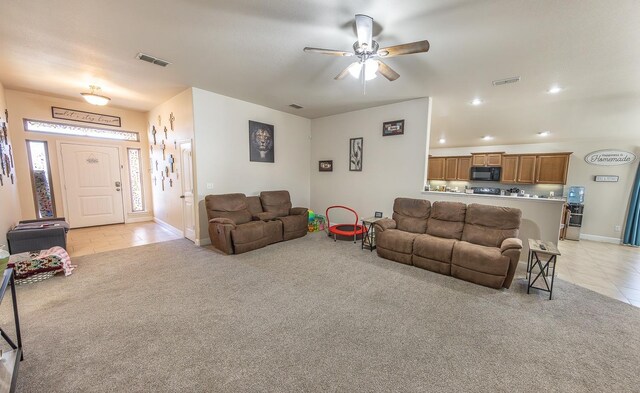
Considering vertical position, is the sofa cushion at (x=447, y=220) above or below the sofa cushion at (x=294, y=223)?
above

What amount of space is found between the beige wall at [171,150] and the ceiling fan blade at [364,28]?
3418mm

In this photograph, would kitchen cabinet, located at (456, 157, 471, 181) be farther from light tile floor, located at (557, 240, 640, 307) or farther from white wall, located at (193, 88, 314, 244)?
white wall, located at (193, 88, 314, 244)

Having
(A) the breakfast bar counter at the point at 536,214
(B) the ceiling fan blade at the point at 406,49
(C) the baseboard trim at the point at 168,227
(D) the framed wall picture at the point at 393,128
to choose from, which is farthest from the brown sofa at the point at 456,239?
(C) the baseboard trim at the point at 168,227

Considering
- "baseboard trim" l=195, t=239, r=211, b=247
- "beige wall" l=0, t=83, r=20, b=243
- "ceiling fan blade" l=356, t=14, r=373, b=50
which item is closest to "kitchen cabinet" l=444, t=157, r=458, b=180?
"ceiling fan blade" l=356, t=14, r=373, b=50

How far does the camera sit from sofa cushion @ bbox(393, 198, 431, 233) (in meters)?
4.12

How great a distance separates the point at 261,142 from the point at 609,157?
846cm

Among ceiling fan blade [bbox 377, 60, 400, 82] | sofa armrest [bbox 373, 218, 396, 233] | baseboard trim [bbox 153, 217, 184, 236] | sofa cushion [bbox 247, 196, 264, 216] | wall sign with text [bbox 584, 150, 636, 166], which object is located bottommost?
baseboard trim [bbox 153, 217, 184, 236]

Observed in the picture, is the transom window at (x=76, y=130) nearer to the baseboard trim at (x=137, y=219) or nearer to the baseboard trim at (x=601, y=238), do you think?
the baseboard trim at (x=137, y=219)

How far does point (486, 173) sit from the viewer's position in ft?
24.5

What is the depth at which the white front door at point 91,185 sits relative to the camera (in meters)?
5.48

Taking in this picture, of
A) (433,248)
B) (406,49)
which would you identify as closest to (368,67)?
(406,49)

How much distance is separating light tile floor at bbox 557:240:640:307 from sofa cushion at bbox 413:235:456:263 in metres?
1.81

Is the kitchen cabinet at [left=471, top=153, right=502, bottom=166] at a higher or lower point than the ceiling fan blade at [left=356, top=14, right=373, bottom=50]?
lower

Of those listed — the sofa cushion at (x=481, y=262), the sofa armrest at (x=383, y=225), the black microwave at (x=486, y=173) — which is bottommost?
the sofa cushion at (x=481, y=262)
